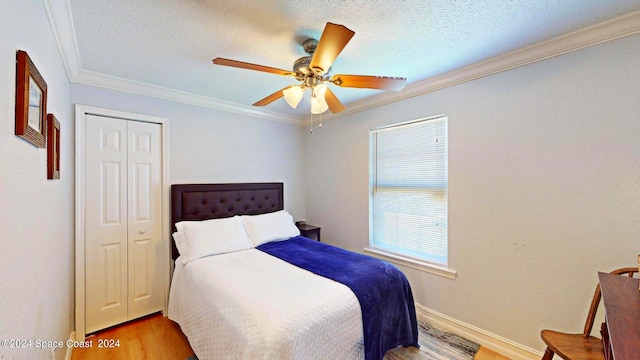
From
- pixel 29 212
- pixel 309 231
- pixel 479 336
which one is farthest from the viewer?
pixel 309 231

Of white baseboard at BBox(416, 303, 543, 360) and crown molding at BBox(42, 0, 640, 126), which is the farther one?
white baseboard at BBox(416, 303, 543, 360)

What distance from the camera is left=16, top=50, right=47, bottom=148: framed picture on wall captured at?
Answer: 3.05ft

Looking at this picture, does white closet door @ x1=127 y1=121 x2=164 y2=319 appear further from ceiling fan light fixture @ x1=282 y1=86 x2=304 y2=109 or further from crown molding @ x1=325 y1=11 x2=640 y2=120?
crown molding @ x1=325 y1=11 x2=640 y2=120

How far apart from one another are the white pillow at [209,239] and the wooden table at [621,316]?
2469 mm

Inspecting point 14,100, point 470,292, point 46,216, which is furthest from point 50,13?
point 470,292

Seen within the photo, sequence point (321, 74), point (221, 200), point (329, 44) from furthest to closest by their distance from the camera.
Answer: point (221, 200), point (321, 74), point (329, 44)

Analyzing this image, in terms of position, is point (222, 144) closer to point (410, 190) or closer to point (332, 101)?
point (332, 101)

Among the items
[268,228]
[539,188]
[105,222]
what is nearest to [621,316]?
[539,188]

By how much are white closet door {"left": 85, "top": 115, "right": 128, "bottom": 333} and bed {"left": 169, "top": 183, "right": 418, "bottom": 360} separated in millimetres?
465

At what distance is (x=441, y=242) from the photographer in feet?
8.14

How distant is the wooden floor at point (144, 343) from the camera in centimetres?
206

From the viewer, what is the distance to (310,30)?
65.6 inches

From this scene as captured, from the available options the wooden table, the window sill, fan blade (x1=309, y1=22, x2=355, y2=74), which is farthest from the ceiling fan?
the window sill

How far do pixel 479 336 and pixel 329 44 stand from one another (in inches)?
99.3
